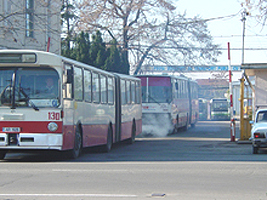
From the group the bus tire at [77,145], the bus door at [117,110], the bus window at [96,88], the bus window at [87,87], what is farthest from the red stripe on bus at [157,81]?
the bus tire at [77,145]

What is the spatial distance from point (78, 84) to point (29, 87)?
6.78ft

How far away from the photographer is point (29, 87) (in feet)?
43.7

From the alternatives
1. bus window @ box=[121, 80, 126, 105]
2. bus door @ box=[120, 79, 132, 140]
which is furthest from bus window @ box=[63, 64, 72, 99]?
bus window @ box=[121, 80, 126, 105]

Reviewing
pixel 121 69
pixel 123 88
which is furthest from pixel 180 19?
pixel 123 88

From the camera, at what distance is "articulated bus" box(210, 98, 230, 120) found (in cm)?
6838

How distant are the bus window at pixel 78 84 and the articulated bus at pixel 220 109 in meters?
54.5

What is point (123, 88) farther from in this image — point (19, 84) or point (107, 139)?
point (19, 84)

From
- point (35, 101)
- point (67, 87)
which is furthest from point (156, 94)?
point (35, 101)

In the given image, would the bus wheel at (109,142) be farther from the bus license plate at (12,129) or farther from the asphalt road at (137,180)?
the bus license plate at (12,129)

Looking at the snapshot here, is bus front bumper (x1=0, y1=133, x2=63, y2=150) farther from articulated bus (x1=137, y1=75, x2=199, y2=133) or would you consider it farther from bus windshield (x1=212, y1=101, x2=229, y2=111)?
bus windshield (x1=212, y1=101, x2=229, y2=111)

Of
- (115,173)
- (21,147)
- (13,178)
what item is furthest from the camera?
(21,147)

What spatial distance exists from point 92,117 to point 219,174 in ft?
21.6

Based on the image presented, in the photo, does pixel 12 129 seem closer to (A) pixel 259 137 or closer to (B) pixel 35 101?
(B) pixel 35 101

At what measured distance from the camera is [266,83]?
25203mm
